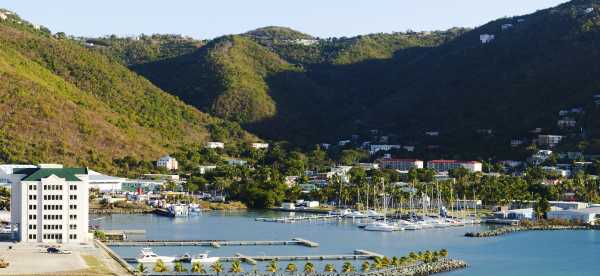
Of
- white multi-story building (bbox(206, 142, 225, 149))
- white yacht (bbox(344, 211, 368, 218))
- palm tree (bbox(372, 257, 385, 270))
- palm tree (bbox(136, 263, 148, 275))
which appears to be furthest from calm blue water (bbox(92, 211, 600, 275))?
white multi-story building (bbox(206, 142, 225, 149))

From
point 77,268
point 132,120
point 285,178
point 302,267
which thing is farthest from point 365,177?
point 77,268

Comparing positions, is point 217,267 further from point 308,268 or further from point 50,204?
point 50,204

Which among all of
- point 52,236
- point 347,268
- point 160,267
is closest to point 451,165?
point 52,236

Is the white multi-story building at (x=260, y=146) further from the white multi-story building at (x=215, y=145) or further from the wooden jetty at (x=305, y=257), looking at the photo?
the wooden jetty at (x=305, y=257)

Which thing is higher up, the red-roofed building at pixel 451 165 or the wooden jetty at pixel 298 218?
the red-roofed building at pixel 451 165

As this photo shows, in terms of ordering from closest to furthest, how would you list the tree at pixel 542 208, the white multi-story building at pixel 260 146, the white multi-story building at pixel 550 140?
the tree at pixel 542 208 < the white multi-story building at pixel 550 140 < the white multi-story building at pixel 260 146

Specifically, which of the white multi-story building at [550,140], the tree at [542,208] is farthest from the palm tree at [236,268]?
the white multi-story building at [550,140]
